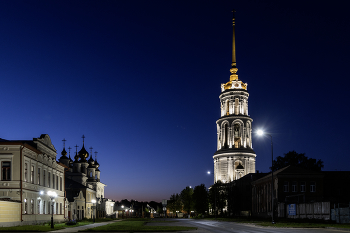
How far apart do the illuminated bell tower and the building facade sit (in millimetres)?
93281

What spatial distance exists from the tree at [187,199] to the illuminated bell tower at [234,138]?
10.5 m

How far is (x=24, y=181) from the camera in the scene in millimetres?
42594

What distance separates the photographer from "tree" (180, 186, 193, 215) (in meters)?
134

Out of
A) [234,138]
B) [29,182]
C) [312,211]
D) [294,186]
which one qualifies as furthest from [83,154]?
[312,211]

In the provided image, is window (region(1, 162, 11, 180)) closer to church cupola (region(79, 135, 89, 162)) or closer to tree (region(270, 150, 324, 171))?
church cupola (region(79, 135, 89, 162))

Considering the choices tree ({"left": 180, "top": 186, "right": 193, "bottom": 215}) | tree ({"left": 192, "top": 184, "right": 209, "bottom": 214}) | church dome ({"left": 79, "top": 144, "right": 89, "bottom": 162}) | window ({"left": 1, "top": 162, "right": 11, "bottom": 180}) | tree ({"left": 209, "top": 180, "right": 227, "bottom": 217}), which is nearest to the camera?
window ({"left": 1, "top": 162, "right": 11, "bottom": 180})

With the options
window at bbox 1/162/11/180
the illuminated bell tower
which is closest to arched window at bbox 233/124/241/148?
the illuminated bell tower

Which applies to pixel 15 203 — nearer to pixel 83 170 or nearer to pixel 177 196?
pixel 83 170

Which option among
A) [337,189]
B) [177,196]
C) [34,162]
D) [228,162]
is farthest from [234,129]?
[34,162]

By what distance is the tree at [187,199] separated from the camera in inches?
5261

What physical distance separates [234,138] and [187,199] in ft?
83.8

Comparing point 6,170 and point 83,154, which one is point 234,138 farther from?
point 6,170

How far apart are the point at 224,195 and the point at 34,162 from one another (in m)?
66.6

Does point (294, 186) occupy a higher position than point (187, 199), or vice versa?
point (294, 186)
